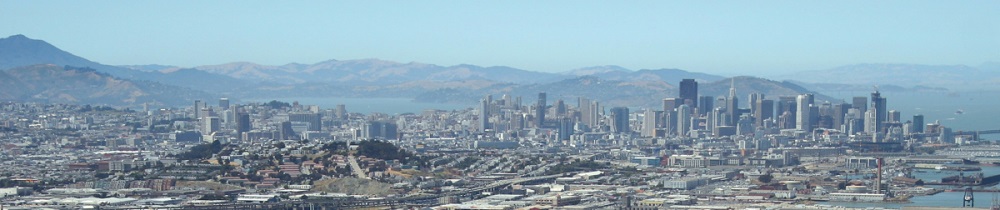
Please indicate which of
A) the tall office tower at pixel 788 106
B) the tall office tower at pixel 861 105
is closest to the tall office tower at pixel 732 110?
the tall office tower at pixel 788 106

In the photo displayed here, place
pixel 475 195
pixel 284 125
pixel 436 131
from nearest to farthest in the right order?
pixel 475 195, pixel 284 125, pixel 436 131

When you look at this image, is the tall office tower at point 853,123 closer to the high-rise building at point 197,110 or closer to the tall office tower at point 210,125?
the tall office tower at point 210,125

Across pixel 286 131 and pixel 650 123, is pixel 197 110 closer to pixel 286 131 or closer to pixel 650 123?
pixel 286 131

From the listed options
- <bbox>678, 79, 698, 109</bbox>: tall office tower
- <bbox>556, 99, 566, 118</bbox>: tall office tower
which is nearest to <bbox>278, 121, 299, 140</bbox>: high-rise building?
<bbox>556, 99, 566, 118</bbox>: tall office tower

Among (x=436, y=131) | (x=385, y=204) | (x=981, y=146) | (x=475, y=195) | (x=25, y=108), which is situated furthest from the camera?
(x=25, y=108)

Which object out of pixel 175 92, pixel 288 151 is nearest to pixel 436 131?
pixel 288 151

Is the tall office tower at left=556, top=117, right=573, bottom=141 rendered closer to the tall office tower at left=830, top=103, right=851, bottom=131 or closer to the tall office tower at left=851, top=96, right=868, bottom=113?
the tall office tower at left=830, top=103, right=851, bottom=131

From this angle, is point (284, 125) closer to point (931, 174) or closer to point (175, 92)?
point (931, 174)

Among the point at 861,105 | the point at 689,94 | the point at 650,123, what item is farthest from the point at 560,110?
the point at 861,105
